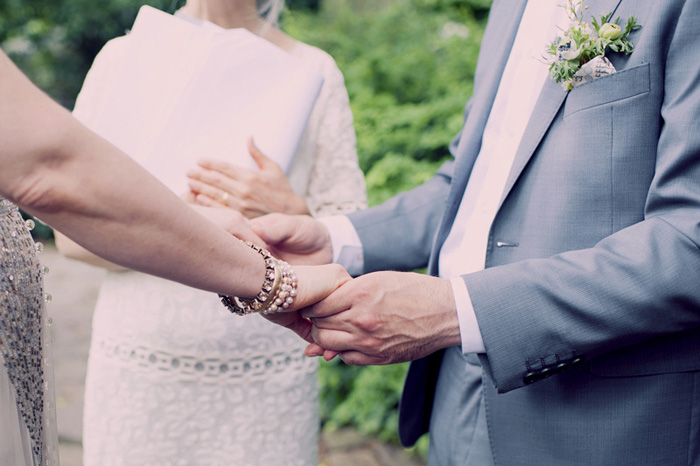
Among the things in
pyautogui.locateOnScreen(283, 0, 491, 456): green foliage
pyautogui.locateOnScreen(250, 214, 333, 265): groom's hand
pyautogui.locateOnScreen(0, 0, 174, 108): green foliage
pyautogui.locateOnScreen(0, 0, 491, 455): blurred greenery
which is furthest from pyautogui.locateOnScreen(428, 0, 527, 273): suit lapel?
pyautogui.locateOnScreen(0, 0, 174, 108): green foliage

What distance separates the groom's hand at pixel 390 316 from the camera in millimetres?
1536

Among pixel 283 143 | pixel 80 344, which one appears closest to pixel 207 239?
pixel 283 143

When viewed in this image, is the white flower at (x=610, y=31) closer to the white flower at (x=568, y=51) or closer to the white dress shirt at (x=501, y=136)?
the white flower at (x=568, y=51)

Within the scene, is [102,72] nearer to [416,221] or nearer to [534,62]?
[416,221]

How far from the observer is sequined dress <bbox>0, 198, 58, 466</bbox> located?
4.27 feet

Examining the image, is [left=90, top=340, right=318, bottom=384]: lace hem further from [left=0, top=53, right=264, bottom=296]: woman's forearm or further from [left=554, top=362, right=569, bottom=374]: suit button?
[left=554, top=362, right=569, bottom=374]: suit button

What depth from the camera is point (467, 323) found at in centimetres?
152

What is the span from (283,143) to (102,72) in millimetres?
653

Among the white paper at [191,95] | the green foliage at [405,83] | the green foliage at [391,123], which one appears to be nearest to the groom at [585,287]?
the white paper at [191,95]

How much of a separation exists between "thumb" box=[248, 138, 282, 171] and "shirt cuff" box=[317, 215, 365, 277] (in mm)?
234

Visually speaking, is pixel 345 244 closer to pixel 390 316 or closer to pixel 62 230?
pixel 390 316

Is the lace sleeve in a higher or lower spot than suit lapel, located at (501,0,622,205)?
lower

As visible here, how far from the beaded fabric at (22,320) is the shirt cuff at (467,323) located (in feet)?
3.10

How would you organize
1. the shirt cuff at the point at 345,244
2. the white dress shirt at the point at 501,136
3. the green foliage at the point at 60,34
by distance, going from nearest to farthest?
the white dress shirt at the point at 501,136 → the shirt cuff at the point at 345,244 → the green foliage at the point at 60,34
